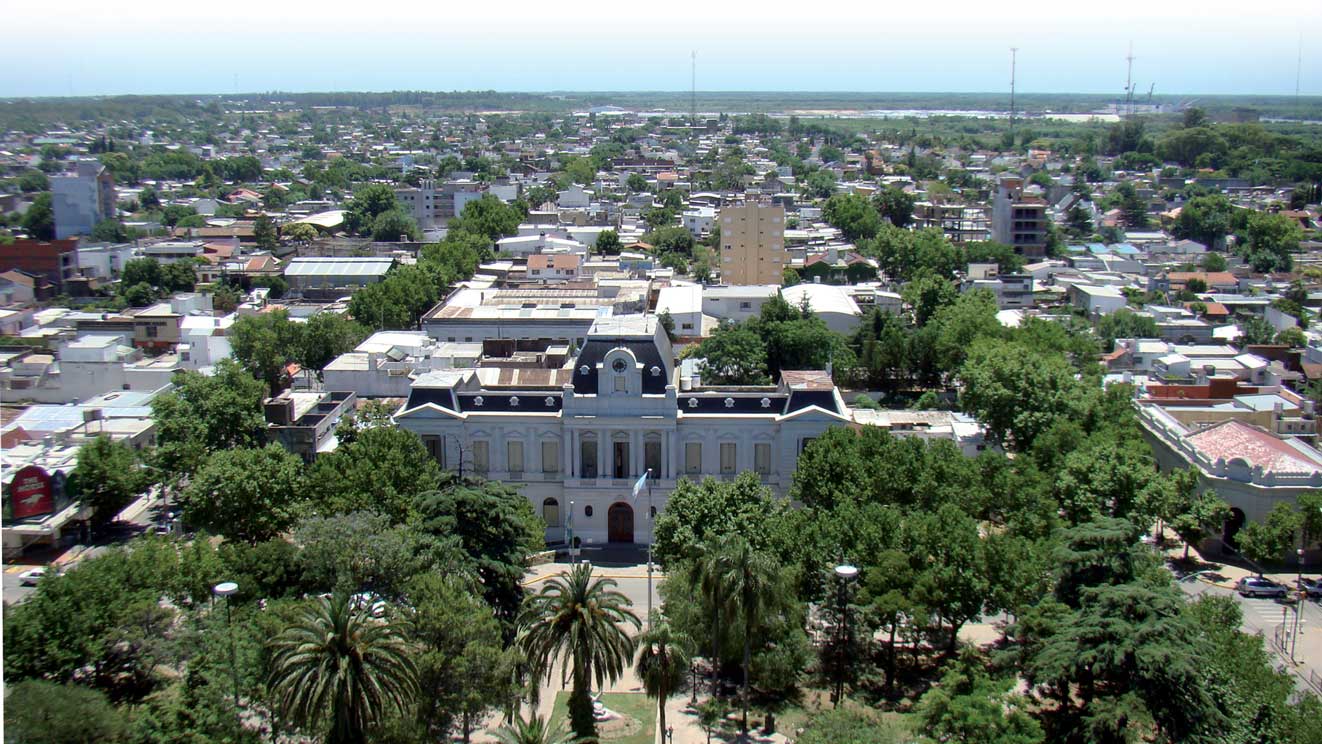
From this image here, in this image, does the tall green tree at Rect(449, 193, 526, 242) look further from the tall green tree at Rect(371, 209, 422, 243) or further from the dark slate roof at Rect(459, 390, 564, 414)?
the dark slate roof at Rect(459, 390, 564, 414)

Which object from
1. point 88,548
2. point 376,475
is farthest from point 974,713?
point 88,548

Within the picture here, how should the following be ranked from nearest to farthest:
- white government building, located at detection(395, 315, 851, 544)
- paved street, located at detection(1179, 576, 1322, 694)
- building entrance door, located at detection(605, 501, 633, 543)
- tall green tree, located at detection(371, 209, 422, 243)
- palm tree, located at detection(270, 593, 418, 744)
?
1. palm tree, located at detection(270, 593, 418, 744)
2. paved street, located at detection(1179, 576, 1322, 694)
3. white government building, located at detection(395, 315, 851, 544)
4. building entrance door, located at detection(605, 501, 633, 543)
5. tall green tree, located at detection(371, 209, 422, 243)

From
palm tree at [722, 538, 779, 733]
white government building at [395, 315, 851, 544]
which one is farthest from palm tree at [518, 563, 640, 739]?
white government building at [395, 315, 851, 544]

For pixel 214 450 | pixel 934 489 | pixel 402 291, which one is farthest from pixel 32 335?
pixel 934 489

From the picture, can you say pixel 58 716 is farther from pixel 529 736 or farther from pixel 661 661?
pixel 661 661

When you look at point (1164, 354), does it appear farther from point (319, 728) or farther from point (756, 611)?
point (319, 728)

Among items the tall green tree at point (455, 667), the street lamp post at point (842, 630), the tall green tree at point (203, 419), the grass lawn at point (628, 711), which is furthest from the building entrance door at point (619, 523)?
the tall green tree at point (203, 419)
